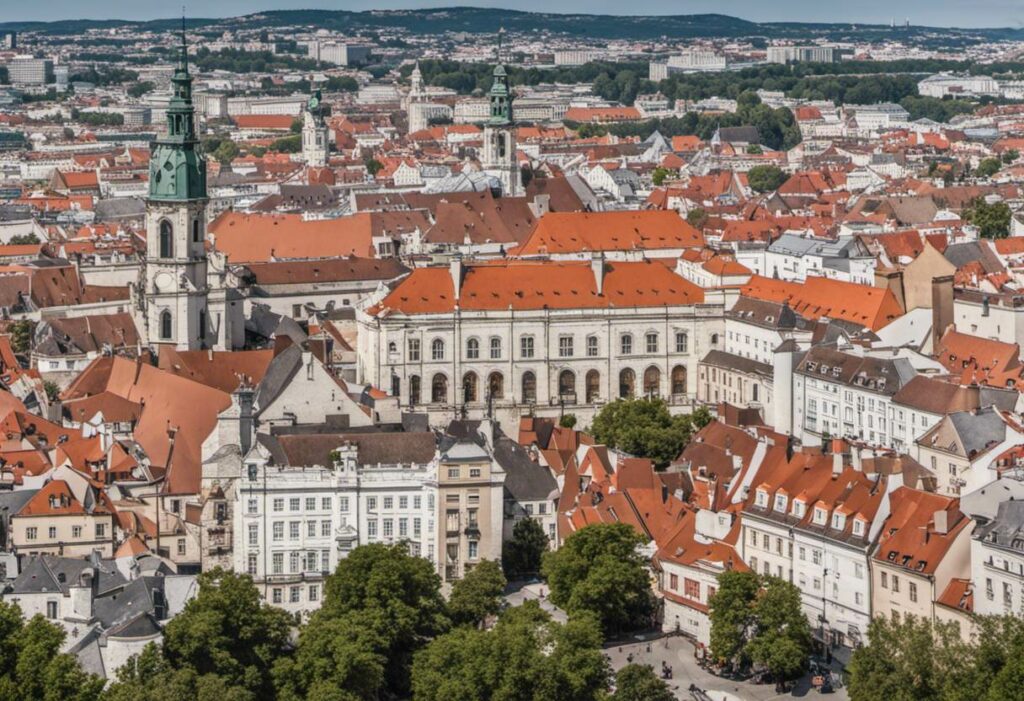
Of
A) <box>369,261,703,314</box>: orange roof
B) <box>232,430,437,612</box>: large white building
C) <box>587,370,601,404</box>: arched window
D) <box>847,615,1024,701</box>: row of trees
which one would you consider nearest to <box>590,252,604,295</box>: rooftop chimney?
<box>369,261,703,314</box>: orange roof

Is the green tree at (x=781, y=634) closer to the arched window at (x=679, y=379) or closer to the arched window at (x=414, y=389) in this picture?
the arched window at (x=414, y=389)

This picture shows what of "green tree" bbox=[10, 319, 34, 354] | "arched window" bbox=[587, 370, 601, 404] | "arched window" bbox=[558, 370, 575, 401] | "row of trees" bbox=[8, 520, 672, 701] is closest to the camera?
"row of trees" bbox=[8, 520, 672, 701]

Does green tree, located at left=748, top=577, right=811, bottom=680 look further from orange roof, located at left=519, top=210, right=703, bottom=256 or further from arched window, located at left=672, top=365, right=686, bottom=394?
orange roof, located at left=519, top=210, right=703, bottom=256

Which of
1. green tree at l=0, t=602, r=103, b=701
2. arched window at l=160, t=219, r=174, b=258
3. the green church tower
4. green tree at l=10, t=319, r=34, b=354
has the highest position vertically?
the green church tower

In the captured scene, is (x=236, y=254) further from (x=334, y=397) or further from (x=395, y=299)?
(x=334, y=397)

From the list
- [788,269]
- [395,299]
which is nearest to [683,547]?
[395,299]

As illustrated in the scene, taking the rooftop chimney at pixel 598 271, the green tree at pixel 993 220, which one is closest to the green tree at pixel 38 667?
the rooftop chimney at pixel 598 271
